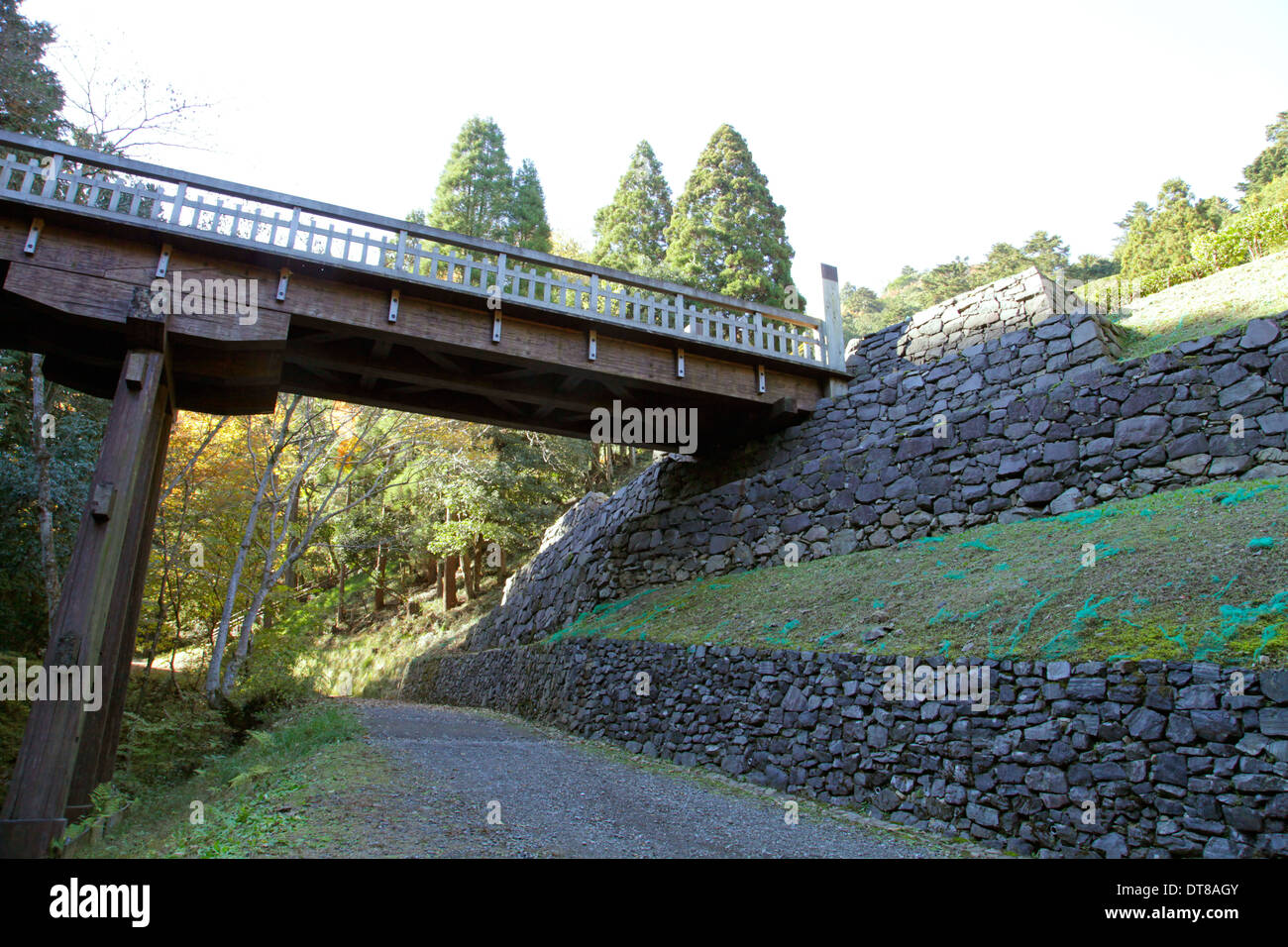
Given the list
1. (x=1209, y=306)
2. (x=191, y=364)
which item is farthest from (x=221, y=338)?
(x=1209, y=306)

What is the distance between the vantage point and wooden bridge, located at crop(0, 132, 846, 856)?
782 centimetres

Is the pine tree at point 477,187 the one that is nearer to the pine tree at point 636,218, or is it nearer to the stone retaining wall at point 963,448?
the pine tree at point 636,218

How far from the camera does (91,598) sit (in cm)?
746

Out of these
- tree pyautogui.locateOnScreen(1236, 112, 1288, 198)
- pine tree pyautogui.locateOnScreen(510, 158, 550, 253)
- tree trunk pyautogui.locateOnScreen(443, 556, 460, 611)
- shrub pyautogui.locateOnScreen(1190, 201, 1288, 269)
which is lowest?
tree trunk pyautogui.locateOnScreen(443, 556, 460, 611)

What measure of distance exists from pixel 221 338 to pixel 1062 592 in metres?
10.7

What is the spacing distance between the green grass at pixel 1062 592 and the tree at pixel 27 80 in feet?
50.4

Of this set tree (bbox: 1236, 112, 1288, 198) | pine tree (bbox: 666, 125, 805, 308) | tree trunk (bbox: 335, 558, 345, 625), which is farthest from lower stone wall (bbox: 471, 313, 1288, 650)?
tree (bbox: 1236, 112, 1288, 198)

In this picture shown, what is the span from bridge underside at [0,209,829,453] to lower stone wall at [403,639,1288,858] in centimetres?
556

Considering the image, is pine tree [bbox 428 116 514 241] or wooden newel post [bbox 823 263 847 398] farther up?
pine tree [bbox 428 116 514 241]

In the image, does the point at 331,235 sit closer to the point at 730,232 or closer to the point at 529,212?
the point at 730,232

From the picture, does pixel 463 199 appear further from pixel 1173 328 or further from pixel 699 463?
pixel 1173 328

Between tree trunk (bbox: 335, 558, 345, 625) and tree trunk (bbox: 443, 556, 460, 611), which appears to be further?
tree trunk (bbox: 335, 558, 345, 625)

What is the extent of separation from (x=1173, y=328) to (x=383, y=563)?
94.8 ft

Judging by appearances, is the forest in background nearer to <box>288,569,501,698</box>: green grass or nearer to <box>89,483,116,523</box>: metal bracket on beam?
<box>288,569,501,698</box>: green grass
